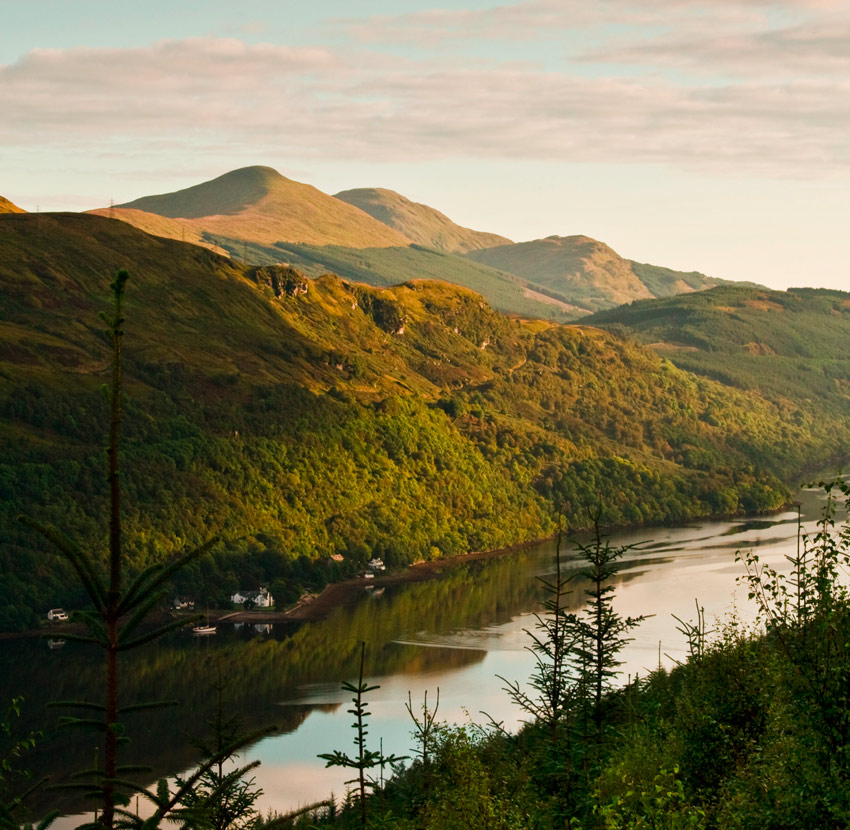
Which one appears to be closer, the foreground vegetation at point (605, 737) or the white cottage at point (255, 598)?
the foreground vegetation at point (605, 737)

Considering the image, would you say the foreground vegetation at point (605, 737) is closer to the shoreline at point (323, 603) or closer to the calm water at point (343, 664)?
the calm water at point (343, 664)

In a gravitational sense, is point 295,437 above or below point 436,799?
above

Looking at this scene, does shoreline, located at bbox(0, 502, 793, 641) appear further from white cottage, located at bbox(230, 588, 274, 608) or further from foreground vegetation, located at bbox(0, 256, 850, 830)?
foreground vegetation, located at bbox(0, 256, 850, 830)

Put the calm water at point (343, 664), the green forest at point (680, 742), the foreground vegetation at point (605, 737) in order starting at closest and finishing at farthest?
1. the foreground vegetation at point (605, 737)
2. the green forest at point (680, 742)
3. the calm water at point (343, 664)

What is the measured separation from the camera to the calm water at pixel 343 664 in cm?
9750

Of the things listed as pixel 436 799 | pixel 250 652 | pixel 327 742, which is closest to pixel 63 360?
pixel 250 652

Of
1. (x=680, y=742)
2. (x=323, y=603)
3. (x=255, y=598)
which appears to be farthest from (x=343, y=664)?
(x=680, y=742)

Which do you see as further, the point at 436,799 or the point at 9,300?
the point at 9,300

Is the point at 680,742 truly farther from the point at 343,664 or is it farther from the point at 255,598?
the point at 255,598

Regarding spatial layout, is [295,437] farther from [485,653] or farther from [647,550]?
[485,653]

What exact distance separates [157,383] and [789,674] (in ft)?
544

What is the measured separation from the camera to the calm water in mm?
97500

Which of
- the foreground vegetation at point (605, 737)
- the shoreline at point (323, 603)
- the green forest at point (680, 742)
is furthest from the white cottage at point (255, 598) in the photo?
the foreground vegetation at point (605, 737)

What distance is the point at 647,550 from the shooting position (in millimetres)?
177250
